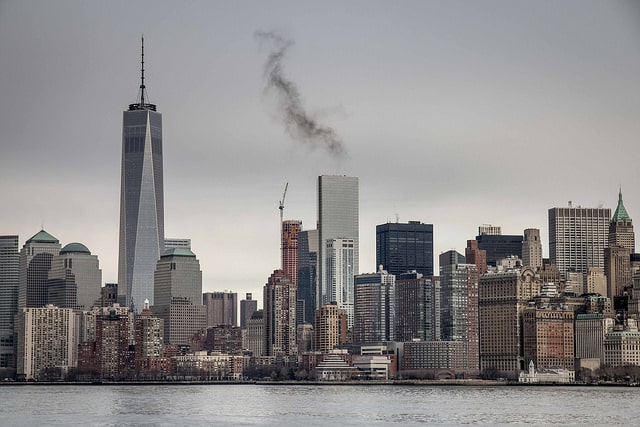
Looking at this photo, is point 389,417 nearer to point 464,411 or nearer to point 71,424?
point 464,411

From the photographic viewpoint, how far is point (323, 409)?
13675 cm

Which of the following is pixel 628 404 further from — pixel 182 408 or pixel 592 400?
pixel 182 408

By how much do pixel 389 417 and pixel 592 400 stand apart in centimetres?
3841

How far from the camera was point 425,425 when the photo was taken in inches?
4471

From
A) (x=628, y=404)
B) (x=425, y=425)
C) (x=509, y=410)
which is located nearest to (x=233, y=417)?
(x=425, y=425)

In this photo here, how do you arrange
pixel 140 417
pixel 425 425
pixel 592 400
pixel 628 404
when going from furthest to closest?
pixel 592 400, pixel 628 404, pixel 140 417, pixel 425 425

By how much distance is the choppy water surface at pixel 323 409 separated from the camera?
387ft

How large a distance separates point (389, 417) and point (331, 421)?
26.0 ft

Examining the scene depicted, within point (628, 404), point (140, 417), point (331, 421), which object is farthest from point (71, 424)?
point (628, 404)

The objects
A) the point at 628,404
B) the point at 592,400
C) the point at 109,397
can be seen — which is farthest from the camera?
the point at 109,397

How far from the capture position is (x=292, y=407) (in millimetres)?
141500

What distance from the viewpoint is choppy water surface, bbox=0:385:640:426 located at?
118m

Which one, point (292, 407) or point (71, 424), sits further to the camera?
point (292, 407)

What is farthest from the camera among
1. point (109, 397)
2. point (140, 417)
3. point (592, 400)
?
point (109, 397)
